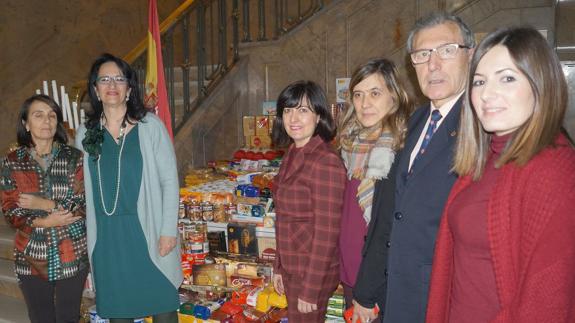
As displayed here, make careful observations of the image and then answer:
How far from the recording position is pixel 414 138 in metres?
1.55

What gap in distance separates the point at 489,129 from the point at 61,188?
6.94ft

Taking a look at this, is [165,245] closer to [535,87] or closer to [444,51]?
[444,51]

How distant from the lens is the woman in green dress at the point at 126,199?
209 cm

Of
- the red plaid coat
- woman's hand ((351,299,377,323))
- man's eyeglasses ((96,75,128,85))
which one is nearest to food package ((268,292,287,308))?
the red plaid coat

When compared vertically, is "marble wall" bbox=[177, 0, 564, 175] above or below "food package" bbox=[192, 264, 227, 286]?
above

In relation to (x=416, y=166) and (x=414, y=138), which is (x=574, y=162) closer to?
(x=416, y=166)

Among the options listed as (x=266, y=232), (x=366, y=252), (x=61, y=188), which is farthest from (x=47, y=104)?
(x=366, y=252)

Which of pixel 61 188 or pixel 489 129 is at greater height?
pixel 489 129

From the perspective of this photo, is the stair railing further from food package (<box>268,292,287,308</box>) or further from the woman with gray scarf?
the woman with gray scarf

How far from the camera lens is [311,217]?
1865 mm

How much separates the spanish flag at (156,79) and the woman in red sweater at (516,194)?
10.4 ft

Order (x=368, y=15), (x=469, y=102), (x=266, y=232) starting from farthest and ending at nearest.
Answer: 1. (x=368, y=15)
2. (x=266, y=232)
3. (x=469, y=102)

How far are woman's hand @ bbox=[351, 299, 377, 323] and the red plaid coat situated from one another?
0.54ft

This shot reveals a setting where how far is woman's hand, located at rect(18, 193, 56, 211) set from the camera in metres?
2.20
